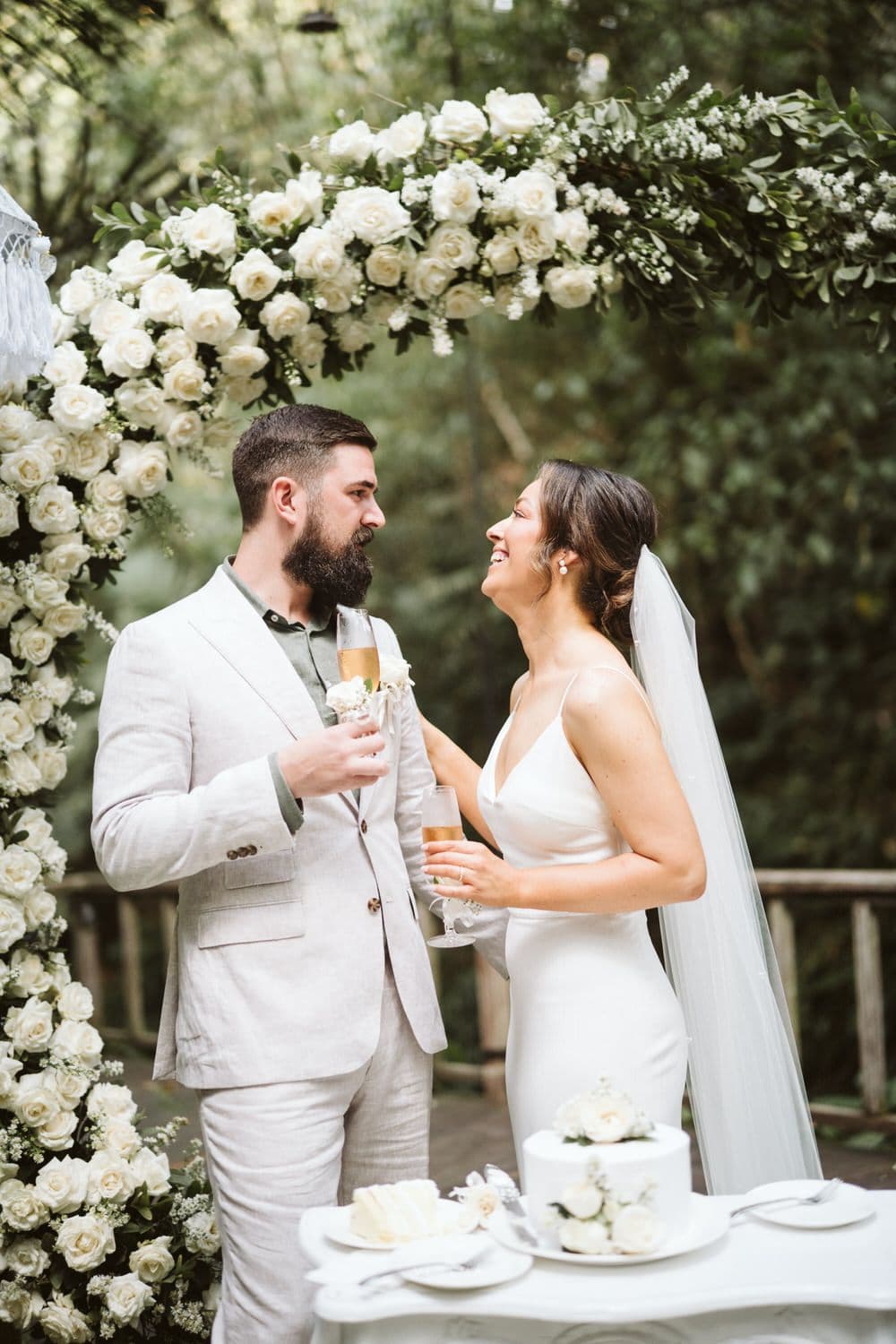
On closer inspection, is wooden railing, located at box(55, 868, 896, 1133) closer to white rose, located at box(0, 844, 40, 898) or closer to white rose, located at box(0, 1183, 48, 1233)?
white rose, located at box(0, 844, 40, 898)

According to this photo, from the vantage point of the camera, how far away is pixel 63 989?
309cm

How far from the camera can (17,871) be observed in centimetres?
297

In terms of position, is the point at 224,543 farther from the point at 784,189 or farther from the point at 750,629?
the point at 784,189

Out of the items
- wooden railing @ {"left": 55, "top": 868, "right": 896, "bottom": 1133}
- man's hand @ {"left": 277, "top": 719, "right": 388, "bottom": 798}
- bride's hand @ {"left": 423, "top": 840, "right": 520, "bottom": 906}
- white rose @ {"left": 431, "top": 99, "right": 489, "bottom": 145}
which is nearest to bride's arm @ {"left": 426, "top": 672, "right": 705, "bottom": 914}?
bride's hand @ {"left": 423, "top": 840, "right": 520, "bottom": 906}

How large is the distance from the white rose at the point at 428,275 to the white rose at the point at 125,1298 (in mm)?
2371

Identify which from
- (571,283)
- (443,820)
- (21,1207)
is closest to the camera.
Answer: (443,820)

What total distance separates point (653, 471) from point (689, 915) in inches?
177

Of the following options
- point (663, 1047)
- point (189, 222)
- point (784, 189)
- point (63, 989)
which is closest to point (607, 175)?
point (784, 189)

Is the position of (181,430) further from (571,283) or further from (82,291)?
(571,283)

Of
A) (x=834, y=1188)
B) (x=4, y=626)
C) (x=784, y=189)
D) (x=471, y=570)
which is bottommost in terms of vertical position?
(x=471, y=570)

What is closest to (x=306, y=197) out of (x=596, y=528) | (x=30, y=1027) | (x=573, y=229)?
(x=573, y=229)

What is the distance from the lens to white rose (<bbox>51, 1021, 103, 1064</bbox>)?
303 centimetres

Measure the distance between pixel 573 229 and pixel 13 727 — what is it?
176cm

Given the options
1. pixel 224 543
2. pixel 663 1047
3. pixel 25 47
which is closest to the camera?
pixel 663 1047
